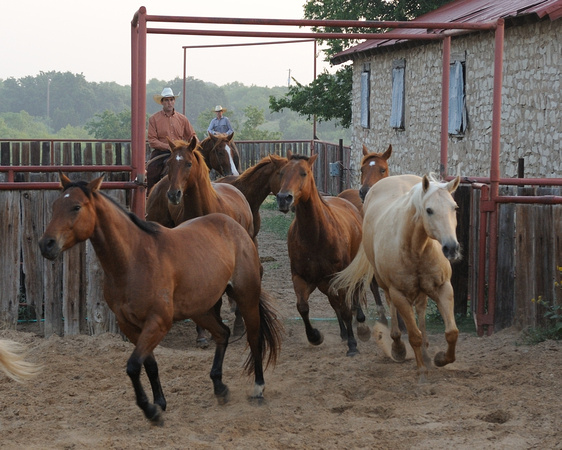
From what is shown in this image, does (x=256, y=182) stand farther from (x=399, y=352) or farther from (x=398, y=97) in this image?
(x=398, y=97)

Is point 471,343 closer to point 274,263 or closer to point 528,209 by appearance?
point 528,209

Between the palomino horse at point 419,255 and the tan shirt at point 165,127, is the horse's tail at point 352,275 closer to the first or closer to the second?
the palomino horse at point 419,255

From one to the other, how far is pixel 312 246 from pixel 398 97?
39.8ft

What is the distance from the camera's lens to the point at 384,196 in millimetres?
8008

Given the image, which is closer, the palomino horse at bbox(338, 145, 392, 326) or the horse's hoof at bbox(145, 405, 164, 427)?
the horse's hoof at bbox(145, 405, 164, 427)

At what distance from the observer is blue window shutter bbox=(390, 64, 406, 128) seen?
1920cm

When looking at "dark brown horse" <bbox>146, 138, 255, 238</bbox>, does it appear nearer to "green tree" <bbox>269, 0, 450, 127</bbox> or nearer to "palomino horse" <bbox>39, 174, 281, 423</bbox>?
"palomino horse" <bbox>39, 174, 281, 423</bbox>

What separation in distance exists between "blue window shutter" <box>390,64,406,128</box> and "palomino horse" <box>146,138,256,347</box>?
10762mm

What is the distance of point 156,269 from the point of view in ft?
18.4

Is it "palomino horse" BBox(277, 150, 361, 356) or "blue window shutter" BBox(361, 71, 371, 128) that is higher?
"blue window shutter" BBox(361, 71, 371, 128)

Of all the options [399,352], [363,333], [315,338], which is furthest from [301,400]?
[363,333]

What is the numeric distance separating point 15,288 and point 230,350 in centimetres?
215

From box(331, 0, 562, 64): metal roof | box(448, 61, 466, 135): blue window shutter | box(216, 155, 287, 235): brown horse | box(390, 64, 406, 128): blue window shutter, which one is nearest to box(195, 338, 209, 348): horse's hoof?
box(216, 155, 287, 235): brown horse

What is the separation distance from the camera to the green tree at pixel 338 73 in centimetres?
2500
